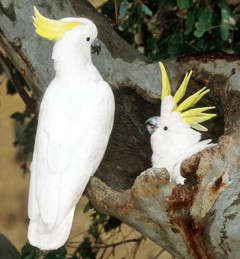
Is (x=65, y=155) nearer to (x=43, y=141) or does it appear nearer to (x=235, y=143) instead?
(x=43, y=141)

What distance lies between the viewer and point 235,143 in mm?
1751

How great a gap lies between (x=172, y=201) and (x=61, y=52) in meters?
0.56

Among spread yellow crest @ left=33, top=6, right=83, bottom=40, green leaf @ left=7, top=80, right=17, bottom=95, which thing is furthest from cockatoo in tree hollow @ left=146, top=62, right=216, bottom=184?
green leaf @ left=7, top=80, right=17, bottom=95

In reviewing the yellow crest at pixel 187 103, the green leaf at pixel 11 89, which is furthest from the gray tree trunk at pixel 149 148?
the green leaf at pixel 11 89

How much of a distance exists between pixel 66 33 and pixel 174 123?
16.6 inches

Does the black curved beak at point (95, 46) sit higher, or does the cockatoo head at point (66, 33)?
the cockatoo head at point (66, 33)

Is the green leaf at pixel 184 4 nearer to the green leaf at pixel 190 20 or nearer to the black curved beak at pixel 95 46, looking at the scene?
the green leaf at pixel 190 20

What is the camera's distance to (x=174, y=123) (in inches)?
81.7

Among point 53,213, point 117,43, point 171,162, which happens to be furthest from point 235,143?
A: point 117,43

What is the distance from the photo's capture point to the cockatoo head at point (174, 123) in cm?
203

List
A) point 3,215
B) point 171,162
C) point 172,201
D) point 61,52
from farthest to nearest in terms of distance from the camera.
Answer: point 3,215 < point 171,162 < point 61,52 < point 172,201

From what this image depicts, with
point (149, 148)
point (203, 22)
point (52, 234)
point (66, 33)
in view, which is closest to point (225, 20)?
point (203, 22)

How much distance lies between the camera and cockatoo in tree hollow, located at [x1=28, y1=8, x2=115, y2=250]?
6.15 ft

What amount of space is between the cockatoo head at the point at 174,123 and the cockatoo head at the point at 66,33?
0.25 metres
